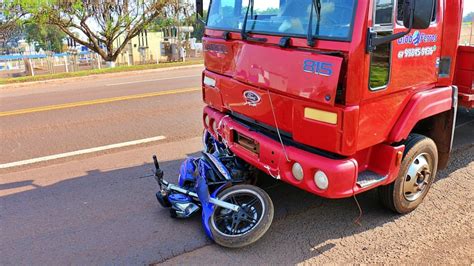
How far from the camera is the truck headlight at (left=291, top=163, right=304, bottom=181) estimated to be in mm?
3281

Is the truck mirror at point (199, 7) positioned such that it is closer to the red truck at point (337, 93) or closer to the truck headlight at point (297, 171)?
the red truck at point (337, 93)

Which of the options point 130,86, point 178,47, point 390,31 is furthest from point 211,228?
point 178,47

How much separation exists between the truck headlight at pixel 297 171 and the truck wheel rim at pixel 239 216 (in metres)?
0.39

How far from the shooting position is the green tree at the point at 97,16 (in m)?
A: 24.9

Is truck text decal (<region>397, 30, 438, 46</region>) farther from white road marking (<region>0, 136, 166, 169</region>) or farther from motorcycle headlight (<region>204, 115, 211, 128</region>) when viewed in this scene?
white road marking (<region>0, 136, 166, 169</region>)

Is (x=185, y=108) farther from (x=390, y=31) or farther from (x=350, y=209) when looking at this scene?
(x=390, y=31)

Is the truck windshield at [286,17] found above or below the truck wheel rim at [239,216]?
above

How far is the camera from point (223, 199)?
346 cm

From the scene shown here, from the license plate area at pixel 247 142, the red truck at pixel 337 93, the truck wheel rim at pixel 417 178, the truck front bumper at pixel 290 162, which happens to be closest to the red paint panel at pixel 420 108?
the red truck at pixel 337 93

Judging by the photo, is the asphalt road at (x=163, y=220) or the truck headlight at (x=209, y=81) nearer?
the asphalt road at (x=163, y=220)

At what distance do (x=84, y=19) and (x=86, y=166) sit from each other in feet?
79.2

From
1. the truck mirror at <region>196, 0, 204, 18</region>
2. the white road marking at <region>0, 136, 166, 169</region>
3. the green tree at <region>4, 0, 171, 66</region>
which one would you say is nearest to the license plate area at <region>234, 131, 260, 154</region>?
the truck mirror at <region>196, 0, 204, 18</region>

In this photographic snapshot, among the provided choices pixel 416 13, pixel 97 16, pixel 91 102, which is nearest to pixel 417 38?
pixel 416 13

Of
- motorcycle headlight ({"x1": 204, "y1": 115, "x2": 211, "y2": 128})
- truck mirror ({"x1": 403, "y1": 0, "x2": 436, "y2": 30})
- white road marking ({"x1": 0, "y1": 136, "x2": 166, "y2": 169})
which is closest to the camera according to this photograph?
truck mirror ({"x1": 403, "y1": 0, "x2": 436, "y2": 30})
